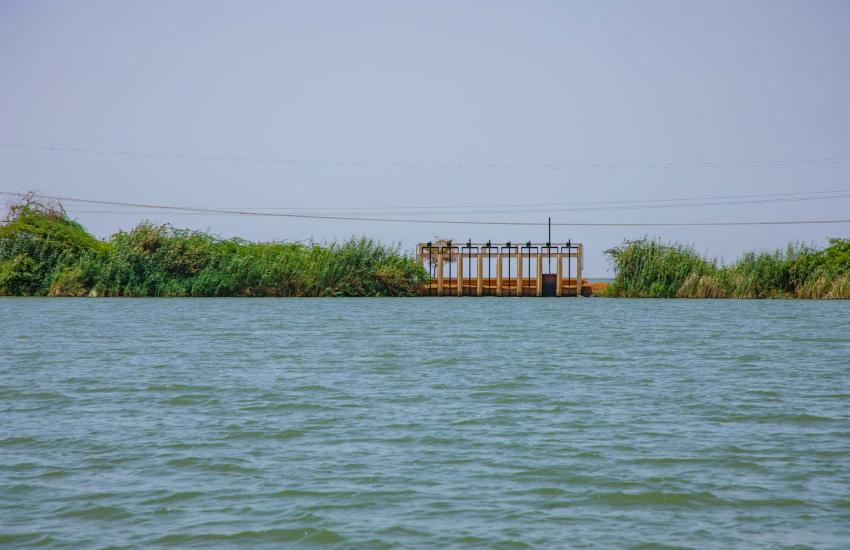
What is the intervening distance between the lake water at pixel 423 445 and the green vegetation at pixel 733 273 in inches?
1112

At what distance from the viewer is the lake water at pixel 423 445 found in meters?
7.50

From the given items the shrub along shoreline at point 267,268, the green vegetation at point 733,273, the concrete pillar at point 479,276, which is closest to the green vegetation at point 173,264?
the shrub along shoreline at point 267,268

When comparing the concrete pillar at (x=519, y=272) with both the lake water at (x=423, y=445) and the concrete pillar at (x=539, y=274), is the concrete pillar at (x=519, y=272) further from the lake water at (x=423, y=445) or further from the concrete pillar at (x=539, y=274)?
the lake water at (x=423, y=445)

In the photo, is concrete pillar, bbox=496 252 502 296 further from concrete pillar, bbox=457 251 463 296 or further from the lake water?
the lake water

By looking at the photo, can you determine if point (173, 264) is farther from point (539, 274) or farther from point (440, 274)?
point (539, 274)

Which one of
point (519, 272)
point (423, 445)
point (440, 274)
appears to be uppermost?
point (519, 272)

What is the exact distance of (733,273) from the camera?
50094 mm

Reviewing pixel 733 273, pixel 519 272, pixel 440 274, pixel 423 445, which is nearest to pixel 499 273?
pixel 519 272

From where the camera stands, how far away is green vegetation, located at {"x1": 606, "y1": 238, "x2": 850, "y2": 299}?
4872cm

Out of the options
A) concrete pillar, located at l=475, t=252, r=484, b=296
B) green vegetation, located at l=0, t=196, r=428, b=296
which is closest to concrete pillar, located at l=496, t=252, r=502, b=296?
concrete pillar, located at l=475, t=252, r=484, b=296

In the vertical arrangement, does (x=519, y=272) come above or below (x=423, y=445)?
above

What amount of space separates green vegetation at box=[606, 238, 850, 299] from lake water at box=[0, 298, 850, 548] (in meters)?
28.2

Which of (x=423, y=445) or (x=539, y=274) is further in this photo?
(x=539, y=274)

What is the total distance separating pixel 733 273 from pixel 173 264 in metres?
30.0
